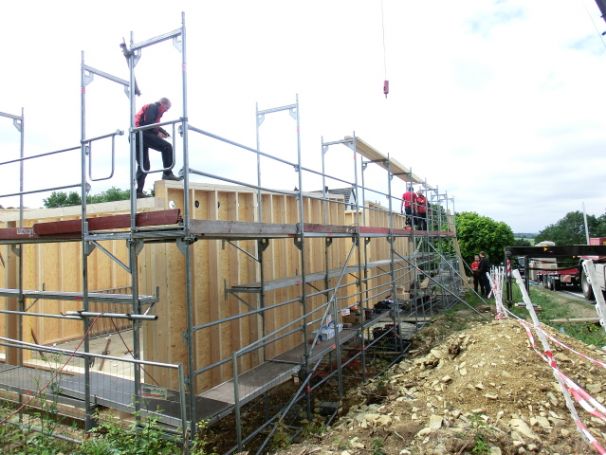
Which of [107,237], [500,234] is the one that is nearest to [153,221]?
[107,237]

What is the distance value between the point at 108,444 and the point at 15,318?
5312mm

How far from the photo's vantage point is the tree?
85.7 ft

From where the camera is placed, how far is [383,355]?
9.20m

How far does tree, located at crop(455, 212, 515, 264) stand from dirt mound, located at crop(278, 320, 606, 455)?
793 inches

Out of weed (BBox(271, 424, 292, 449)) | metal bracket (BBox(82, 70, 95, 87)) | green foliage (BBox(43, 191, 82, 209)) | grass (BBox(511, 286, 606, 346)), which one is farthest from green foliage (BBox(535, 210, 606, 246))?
metal bracket (BBox(82, 70, 95, 87))

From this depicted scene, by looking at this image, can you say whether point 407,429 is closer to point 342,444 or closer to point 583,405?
point 342,444

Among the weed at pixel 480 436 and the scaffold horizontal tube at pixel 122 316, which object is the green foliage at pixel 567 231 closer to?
the weed at pixel 480 436

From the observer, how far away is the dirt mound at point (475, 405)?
4074 millimetres

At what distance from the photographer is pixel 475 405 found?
5270 mm

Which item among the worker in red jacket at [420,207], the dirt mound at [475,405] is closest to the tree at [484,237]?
the worker in red jacket at [420,207]

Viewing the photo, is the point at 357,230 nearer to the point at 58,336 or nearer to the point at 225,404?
the point at 225,404

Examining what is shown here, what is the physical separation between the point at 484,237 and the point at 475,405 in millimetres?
22948

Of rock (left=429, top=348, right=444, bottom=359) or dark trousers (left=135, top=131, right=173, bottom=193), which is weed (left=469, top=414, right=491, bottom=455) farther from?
dark trousers (left=135, top=131, right=173, bottom=193)

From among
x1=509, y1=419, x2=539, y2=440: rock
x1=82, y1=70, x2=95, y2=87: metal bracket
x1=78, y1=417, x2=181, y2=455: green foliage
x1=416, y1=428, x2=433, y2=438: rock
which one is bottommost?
x1=509, y1=419, x2=539, y2=440: rock
